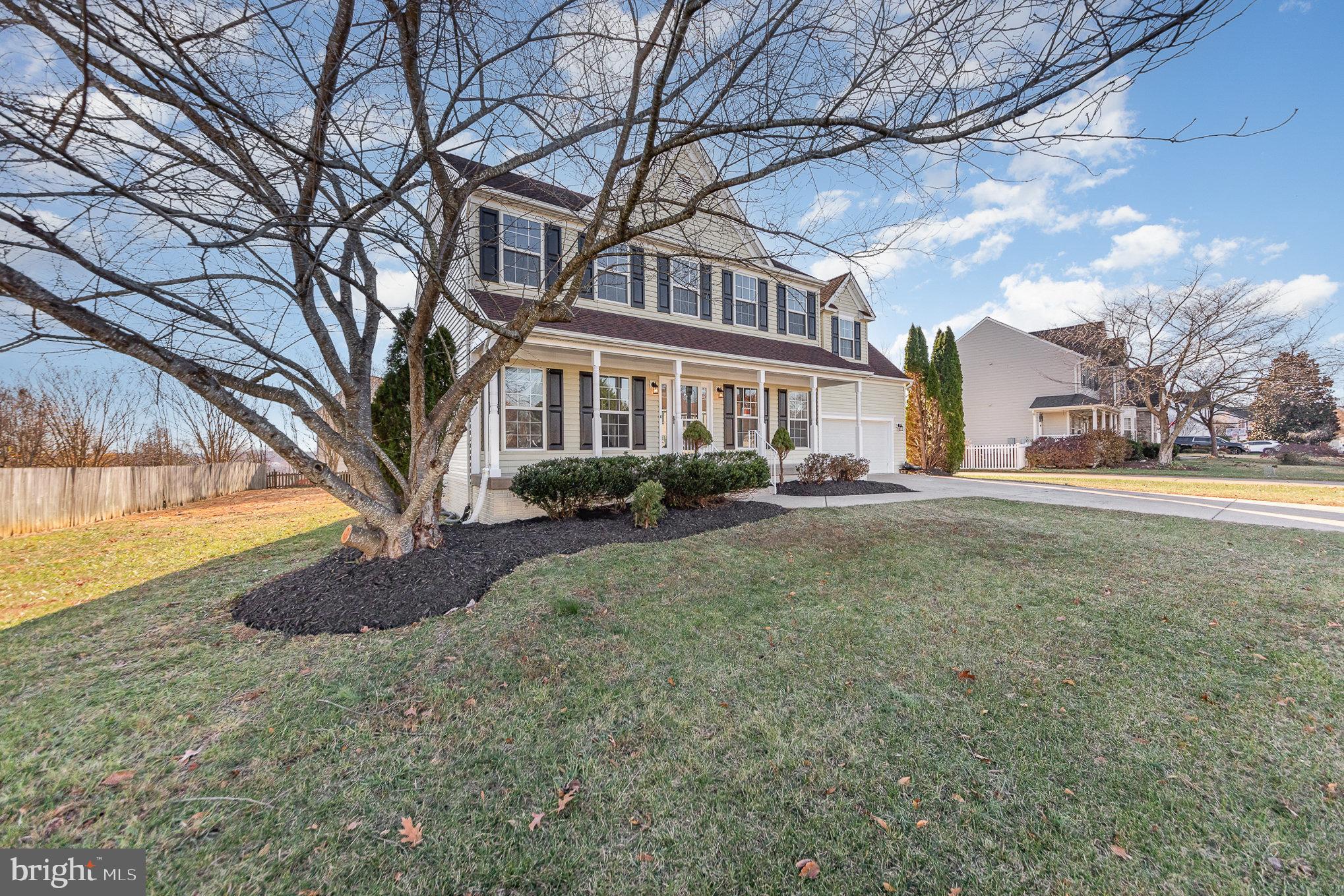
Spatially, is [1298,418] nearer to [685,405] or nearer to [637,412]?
[685,405]

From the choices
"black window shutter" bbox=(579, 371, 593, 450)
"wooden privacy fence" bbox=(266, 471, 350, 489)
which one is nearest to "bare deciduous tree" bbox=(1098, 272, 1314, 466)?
"black window shutter" bbox=(579, 371, 593, 450)

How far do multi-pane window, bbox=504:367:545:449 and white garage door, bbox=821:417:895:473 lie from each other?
947 cm

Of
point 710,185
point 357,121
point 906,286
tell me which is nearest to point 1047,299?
point 906,286

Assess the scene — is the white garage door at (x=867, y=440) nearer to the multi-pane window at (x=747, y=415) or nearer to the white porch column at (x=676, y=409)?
the multi-pane window at (x=747, y=415)

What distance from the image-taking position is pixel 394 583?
5.19 m

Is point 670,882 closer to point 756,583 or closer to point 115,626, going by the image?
point 756,583

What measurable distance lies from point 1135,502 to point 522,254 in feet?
47.6

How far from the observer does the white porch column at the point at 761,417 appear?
43.0 feet

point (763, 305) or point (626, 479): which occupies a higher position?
point (763, 305)

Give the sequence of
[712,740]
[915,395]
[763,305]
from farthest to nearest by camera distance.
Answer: [915,395] < [763,305] < [712,740]

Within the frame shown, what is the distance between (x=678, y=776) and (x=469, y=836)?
1.06 metres

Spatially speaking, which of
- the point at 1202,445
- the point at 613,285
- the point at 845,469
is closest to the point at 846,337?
the point at 845,469

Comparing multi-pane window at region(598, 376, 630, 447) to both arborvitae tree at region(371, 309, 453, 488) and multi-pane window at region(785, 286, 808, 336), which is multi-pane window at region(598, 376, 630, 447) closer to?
arborvitae tree at region(371, 309, 453, 488)

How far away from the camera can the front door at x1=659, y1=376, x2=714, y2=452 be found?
41.8 ft
